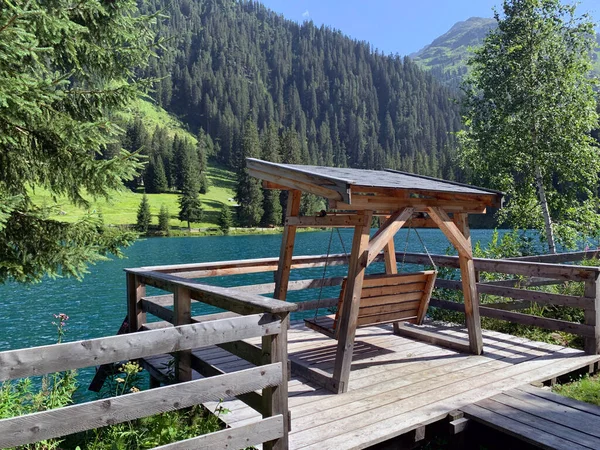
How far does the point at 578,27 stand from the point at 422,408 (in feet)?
54.0

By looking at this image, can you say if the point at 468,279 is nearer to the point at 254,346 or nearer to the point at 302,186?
the point at 302,186

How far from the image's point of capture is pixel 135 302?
21.1 ft

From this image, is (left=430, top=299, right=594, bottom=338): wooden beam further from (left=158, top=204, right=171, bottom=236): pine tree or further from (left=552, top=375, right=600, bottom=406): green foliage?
(left=158, top=204, right=171, bottom=236): pine tree

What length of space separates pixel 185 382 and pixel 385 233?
3.07 m

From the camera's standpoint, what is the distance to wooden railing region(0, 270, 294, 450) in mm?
2775

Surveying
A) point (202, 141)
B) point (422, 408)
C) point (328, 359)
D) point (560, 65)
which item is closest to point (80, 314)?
point (328, 359)

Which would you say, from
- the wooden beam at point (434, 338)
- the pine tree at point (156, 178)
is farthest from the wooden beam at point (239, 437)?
the pine tree at point (156, 178)

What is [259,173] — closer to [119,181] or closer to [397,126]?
[119,181]

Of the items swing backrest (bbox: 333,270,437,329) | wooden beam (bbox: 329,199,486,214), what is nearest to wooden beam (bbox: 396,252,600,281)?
wooden beam (bbox: 329,199,486,214)

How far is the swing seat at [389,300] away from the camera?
584cm

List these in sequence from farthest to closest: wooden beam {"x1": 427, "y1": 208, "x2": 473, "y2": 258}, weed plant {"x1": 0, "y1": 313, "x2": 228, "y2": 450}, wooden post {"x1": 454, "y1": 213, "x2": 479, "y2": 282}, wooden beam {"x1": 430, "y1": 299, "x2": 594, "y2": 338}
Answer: wooden post {"x1": 454, "y1": 213, "x2": 479, "y2": 282}, wooden beam {"x1": 430, "y1": 299, "x2": 594, "y2": 338}, wooden beam {"x1": 427, "y1": 208, "x2": 473, "y2": 258}, weed plant {"x1": 0, "y1": 313, "x2": 228, "y2": 450}

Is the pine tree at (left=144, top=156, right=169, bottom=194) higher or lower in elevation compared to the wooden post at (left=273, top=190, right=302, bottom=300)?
higher

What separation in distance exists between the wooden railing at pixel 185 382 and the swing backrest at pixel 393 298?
2.08 meters

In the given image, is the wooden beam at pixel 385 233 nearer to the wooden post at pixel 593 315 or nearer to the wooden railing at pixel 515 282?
the wooden railing at pixel 515 282
